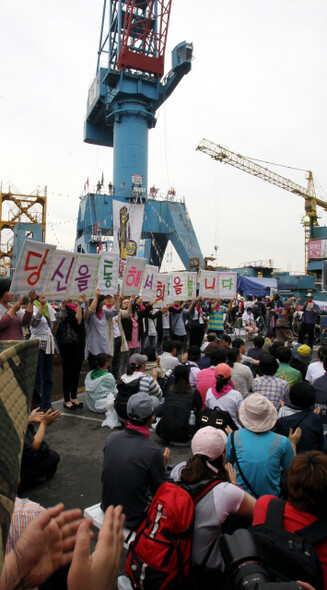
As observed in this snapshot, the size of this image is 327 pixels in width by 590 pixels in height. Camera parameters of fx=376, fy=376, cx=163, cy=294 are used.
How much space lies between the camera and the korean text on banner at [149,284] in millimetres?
8508

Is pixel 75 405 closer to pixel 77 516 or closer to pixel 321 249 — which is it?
pixel 77 516

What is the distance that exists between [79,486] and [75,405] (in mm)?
2485

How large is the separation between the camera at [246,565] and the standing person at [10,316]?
370 cm

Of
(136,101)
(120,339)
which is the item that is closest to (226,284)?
(120,339)

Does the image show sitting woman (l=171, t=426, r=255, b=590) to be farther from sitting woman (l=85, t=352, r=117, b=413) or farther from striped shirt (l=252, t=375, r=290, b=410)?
sitting woman (l=85, t=352, r=117, b=413)

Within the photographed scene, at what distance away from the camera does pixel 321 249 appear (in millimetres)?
42156

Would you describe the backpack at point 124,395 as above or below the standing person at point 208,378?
below

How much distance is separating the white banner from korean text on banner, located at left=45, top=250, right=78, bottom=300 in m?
13.3

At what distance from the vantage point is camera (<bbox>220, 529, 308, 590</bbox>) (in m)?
1.18

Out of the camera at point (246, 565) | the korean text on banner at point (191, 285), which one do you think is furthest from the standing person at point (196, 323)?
the camera at point (246, 565)

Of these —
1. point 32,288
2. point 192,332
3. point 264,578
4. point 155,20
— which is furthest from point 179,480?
point 155,20

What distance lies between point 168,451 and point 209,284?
743cm

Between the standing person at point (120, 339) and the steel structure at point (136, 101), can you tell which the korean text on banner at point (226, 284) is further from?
the steel structure at point (136, 101)

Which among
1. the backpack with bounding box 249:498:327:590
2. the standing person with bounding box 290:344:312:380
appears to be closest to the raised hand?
the backpack with bounding box 249:498:327:590
